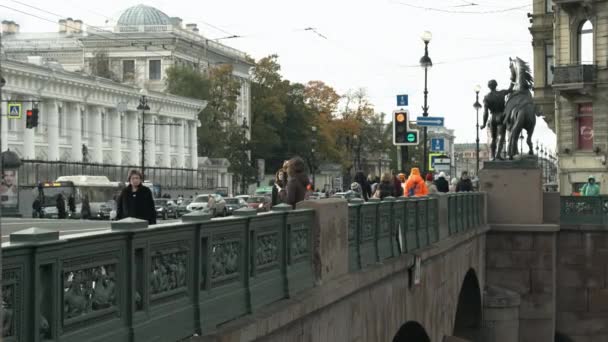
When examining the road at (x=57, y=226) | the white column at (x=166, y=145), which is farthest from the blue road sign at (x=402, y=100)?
the white column at (x=166, y=145)

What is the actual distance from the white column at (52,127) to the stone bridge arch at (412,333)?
62.9 meters

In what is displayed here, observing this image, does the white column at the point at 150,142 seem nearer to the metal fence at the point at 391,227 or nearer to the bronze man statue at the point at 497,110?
the bronze man statue at the point at 497,110

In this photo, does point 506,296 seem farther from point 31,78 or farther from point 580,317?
point 31,78

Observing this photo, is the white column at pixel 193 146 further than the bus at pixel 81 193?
Yes

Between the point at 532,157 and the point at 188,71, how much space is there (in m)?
75.1

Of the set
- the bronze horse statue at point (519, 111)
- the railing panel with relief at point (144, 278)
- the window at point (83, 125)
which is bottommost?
the railing panel with relief at point (144, 278)

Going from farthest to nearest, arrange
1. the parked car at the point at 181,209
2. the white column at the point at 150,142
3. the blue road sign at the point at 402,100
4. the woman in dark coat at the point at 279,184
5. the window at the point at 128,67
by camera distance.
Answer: the window at the point at 128,67
the white column at the point at 150,142
the parked car at the point at 181,209
the blue road sign at the point at 402,100
the woman in dark coat at the point at 279,184

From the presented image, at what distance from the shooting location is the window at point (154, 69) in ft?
370

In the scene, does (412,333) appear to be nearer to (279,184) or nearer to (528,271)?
(279,184)

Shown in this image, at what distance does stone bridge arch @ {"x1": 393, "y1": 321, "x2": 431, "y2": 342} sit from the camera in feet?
53.5

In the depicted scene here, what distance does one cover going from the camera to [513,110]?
92.1 feet

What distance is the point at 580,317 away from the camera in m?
30.4

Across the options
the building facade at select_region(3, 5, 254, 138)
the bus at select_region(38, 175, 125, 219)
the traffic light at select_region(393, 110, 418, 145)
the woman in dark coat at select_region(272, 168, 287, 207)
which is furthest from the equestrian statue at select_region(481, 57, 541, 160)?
the building facade at select_region(3, 5, 254, 138)

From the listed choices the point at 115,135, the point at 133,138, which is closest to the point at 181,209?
the point at 115,135
